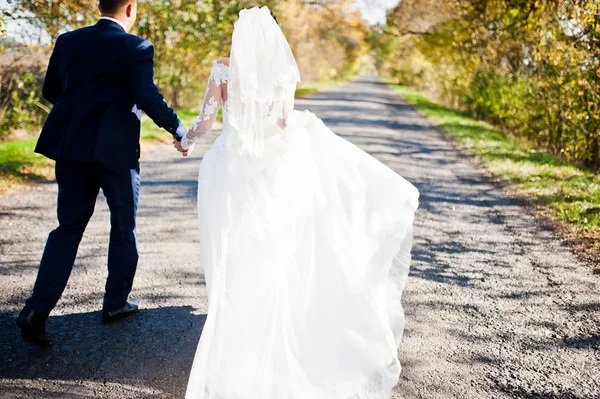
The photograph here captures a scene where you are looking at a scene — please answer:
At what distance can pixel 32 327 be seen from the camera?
133 inches

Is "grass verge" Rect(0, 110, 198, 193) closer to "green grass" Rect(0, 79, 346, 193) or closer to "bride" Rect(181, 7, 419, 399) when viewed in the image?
"green grass" Rect(0, 79, 346, 193)

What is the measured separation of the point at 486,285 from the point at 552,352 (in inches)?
47.1

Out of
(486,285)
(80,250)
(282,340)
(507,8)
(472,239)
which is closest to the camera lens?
(282,340)

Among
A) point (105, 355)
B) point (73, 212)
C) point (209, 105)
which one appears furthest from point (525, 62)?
point (105, 355)

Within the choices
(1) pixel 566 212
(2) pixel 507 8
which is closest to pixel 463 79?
(2) pixel 507 8

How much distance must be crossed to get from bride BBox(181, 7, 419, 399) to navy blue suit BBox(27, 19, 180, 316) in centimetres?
42

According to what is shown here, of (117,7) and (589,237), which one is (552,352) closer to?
(589,237)

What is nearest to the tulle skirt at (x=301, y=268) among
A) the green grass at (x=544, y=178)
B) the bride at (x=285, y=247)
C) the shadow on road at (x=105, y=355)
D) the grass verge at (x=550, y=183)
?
the bride at (x=285, y=247)

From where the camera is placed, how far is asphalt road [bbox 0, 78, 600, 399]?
3.20 meters

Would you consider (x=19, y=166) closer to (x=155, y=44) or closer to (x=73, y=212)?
(x=73, y=212)

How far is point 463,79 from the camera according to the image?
23.5 meters

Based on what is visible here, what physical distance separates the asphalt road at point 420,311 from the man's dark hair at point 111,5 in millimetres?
2146

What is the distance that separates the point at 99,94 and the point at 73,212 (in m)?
0.79

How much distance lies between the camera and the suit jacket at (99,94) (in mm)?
3322
